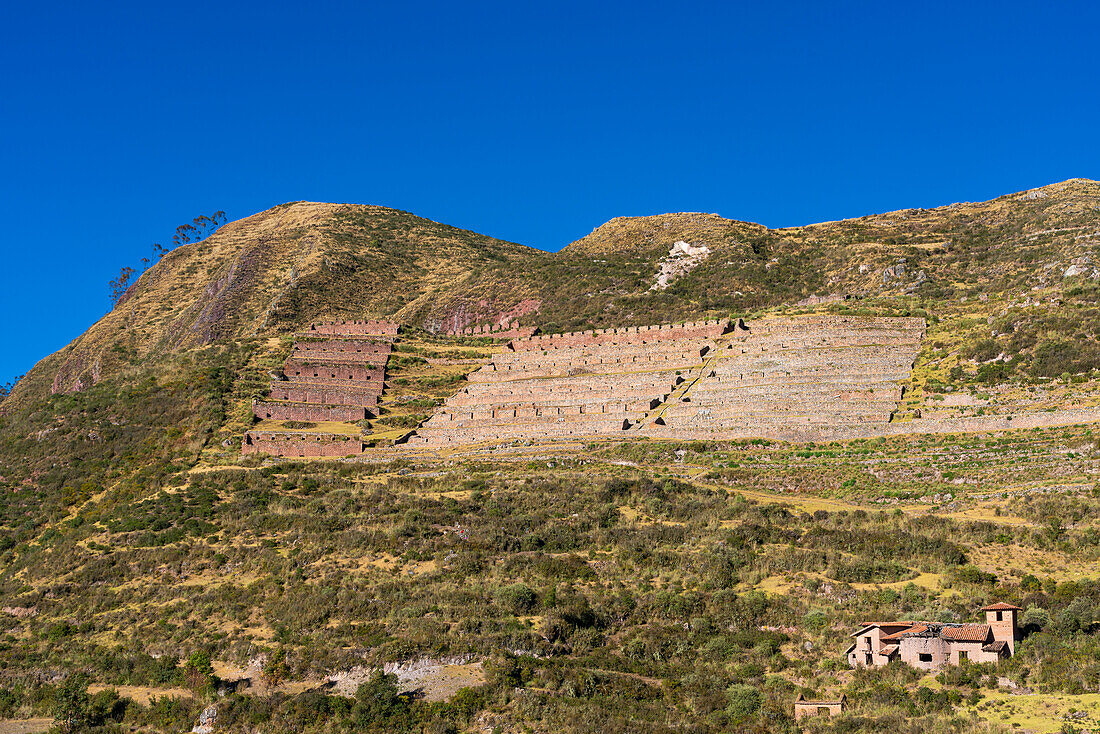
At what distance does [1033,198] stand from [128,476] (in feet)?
267

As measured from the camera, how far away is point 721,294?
8588cm

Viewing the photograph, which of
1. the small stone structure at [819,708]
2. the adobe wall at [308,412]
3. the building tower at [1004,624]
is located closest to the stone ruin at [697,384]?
the adobe wall at [308,412]

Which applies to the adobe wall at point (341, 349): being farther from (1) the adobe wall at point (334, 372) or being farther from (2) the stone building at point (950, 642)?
(2) the stone building at point (950, 642)

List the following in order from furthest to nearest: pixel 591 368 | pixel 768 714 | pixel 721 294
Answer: pixel 721 294, pixel 591 368, pixel 768 714

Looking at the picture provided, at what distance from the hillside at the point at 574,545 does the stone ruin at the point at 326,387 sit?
124 cm

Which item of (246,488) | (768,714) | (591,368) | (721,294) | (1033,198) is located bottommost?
(768,714)

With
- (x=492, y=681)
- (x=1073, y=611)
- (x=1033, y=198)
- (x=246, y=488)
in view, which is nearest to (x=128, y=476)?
(x=246, y=488)

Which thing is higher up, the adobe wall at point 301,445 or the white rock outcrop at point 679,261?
the white rock outcrop at point 679,261

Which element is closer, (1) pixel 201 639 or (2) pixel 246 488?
(1) pixel 201 639

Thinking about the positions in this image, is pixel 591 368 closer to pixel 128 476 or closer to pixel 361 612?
pixel 128 476

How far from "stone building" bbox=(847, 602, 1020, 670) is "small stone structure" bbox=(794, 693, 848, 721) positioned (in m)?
2.09

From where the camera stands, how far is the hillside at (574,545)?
2684 cm

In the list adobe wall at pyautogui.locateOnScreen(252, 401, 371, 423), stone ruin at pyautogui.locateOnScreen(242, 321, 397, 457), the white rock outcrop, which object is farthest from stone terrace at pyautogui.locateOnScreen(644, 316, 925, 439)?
the white rock outcrop

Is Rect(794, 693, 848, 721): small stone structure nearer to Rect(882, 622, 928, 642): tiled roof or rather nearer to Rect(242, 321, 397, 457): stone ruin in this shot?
Rect(882, 622, 928, 642): tiled roof
